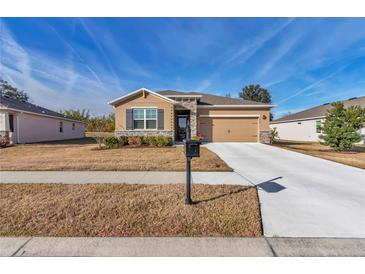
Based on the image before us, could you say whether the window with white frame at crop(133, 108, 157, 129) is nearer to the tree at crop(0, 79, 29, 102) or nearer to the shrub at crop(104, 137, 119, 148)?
the shrub at crop(104, 137, 119, 148)

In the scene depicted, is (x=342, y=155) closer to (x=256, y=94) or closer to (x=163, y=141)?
(x=163, y=141)

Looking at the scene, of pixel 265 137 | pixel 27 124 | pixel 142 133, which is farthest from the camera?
pixel 27 124

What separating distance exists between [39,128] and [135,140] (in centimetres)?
1197

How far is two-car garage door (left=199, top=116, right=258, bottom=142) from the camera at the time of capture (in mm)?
16625

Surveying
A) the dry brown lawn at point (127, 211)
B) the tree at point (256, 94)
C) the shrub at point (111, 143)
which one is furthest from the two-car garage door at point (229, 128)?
the tree at point (256, 94)

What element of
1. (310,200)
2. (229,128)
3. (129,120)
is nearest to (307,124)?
(229,128)

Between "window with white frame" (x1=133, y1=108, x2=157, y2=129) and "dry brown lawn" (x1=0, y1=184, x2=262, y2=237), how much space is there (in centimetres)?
989

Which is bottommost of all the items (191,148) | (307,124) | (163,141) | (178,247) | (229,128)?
(178,247)

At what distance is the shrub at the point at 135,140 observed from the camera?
1391 centimetres

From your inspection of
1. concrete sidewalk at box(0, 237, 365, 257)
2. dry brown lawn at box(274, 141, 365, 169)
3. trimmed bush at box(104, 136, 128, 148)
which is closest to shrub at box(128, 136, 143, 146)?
trimmed bush at box(104, 136, 128, 148)

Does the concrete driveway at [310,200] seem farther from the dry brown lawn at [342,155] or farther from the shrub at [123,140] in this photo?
the shrub at [123,140]

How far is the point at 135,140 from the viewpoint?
549 inches

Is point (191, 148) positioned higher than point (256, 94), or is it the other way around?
point (256, 94)

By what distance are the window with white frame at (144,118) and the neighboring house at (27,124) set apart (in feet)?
32.2
